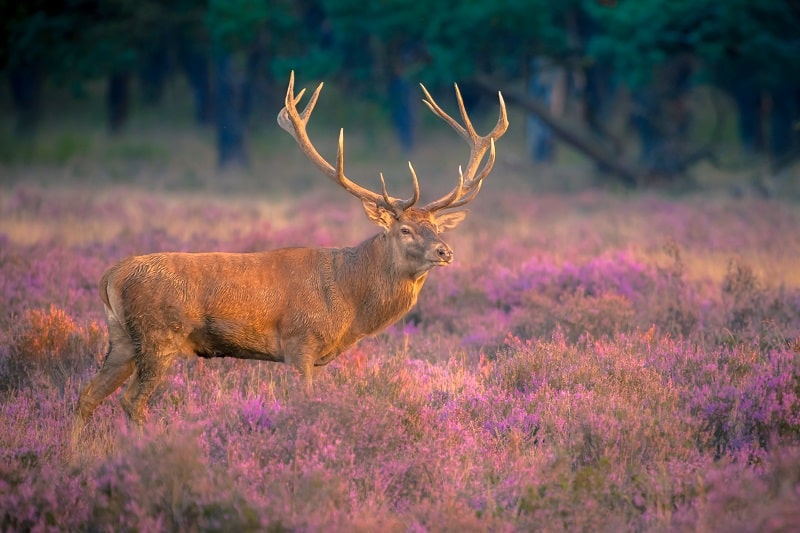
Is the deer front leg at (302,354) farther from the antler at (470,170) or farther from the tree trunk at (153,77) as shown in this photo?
the tree trunk at (153,77)

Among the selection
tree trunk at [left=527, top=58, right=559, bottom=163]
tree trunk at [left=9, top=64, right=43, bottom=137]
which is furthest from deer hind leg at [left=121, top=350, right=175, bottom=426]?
tree trunk at [left=9, top=64, right=43, bottom=137]

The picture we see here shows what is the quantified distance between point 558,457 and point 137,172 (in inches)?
906

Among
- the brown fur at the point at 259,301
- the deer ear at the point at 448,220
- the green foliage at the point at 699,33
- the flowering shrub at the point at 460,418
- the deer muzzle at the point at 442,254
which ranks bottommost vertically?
the flowering shrub at the point at 460,418

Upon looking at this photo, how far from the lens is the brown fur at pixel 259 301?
6414mm

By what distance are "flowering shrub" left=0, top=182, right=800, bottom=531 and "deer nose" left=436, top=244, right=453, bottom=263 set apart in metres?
0.84

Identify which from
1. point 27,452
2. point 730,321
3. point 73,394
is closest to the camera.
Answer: point 27,452

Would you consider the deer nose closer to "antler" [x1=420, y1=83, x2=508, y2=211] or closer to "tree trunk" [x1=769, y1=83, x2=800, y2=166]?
"antler" [x1=420, y1=83, x2=508, y2=211]

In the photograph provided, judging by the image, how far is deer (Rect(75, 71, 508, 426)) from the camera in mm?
6418

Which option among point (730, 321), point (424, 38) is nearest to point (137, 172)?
point (424, 38)

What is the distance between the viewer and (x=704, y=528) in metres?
4.63

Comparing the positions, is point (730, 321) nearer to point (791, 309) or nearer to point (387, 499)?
point (791, 309)

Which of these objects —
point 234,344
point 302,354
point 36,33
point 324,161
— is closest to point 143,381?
point 234,344

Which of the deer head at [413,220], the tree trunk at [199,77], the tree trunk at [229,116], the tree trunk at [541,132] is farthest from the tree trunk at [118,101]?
the deer head at [413,220]

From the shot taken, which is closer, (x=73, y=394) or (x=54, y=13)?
(x=73, y=394)
